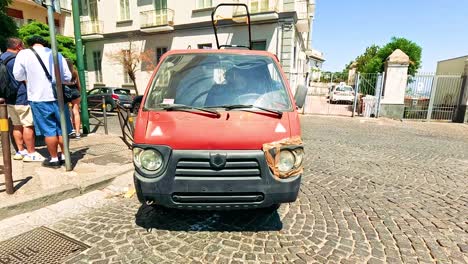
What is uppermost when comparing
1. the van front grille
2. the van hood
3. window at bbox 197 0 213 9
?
window at bbox 197 0 213 9

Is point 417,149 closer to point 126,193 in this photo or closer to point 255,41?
point 126,193

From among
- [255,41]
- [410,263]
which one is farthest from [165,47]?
[410,263]

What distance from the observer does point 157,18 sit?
1934 cm

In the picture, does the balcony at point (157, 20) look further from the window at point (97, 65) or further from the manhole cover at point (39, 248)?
the manhole cover at point (39, 248)

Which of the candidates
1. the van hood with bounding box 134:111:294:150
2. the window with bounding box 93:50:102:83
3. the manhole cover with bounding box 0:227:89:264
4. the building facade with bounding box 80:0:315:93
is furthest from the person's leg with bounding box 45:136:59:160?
the window with bounding box 93:50:102:83

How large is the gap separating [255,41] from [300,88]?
47.6 ft

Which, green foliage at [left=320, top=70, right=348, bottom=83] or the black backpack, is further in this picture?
green foliage at [left=320, top=70, right=348, bottom=83]

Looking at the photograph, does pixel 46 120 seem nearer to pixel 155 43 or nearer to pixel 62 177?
pixel 62 177

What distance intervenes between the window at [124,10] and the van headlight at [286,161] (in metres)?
22.2

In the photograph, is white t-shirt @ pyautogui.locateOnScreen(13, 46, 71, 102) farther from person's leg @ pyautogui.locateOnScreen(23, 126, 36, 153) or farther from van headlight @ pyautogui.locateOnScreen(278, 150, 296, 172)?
van headlight @ pyautogui.locateOnScreen(278, 150, 296, 172)

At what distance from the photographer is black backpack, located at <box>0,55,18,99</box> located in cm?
450

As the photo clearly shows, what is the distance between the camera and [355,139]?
8.41 meters

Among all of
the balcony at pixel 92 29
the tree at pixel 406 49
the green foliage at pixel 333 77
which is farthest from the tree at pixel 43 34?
the green foliage at pixel 333 77

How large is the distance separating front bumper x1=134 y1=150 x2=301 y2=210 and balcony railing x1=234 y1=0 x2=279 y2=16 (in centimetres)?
1501
